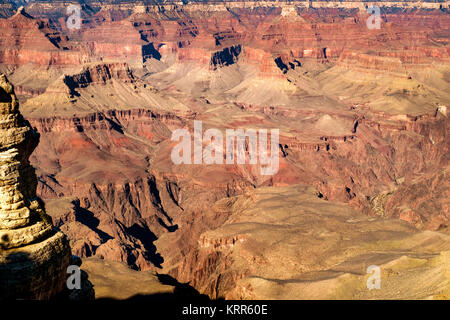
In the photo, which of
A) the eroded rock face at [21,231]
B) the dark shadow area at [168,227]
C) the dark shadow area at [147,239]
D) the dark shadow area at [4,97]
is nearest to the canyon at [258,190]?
the dark shadow area at [168,227]

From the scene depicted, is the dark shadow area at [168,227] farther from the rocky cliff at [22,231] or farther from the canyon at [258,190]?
the rocky cliff at [22,231]

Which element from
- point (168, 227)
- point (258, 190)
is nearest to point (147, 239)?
point (168, 227)

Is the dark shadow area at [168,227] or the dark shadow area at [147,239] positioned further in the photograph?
the dark shadow area at [168,227]

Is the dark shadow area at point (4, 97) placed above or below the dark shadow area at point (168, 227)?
above

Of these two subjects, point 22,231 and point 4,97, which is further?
point 4,97

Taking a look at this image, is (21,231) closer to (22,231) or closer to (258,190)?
(22,231)

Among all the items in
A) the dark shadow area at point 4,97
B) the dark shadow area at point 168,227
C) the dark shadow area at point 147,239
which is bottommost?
the dark shadow area at point 147,239

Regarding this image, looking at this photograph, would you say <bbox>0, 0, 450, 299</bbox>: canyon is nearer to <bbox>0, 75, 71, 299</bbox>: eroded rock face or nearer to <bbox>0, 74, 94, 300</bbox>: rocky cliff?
<bbox>0, 74, 94, 300</bbox>: rocky cliff
